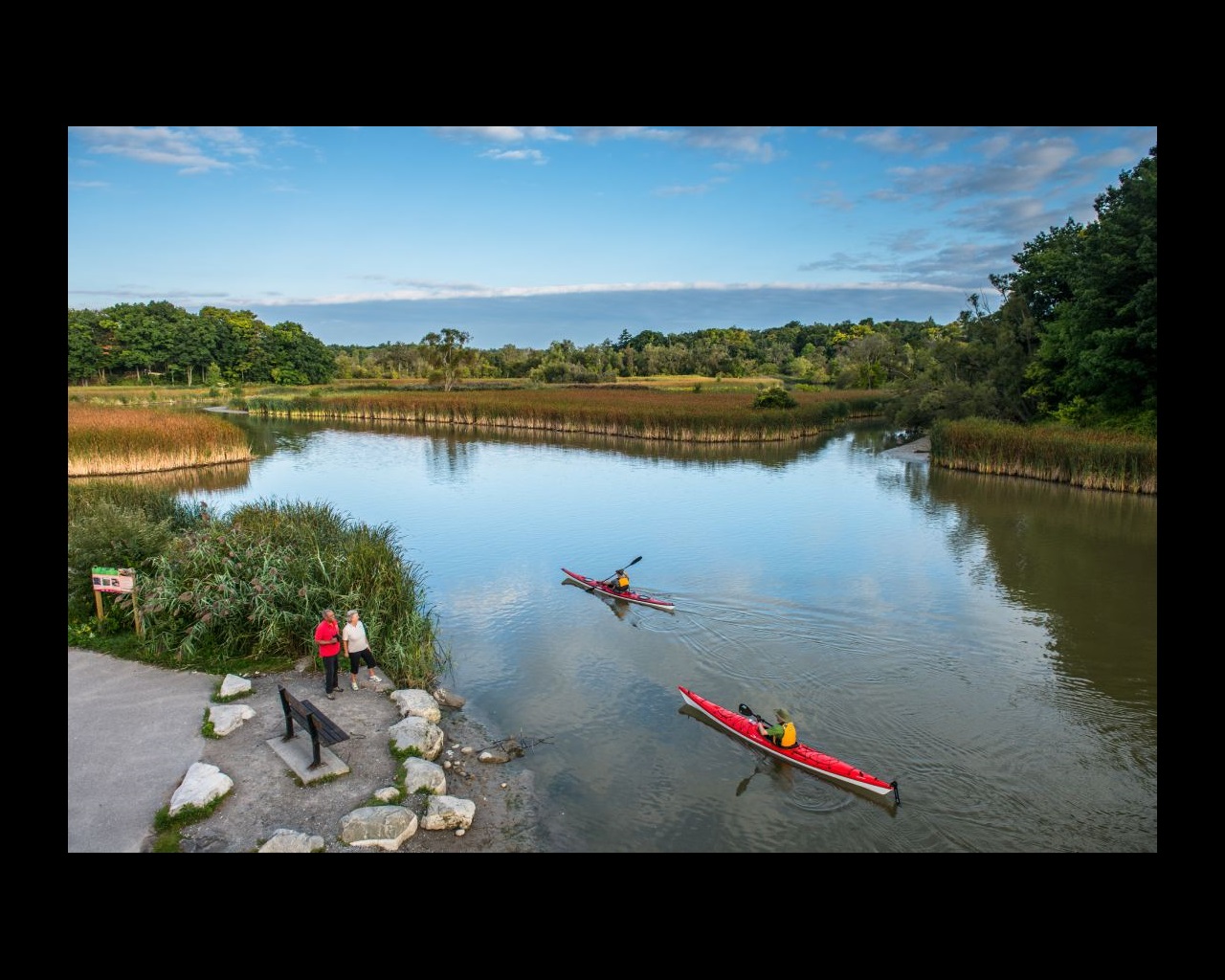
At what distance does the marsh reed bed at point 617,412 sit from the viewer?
41.1 m

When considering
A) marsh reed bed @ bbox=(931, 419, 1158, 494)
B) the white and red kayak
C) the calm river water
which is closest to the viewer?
the calm river water

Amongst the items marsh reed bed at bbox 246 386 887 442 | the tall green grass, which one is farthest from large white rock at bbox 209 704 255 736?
marsh reed bed at bbox 246 386 887 442

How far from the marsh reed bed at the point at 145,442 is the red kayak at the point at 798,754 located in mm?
24257

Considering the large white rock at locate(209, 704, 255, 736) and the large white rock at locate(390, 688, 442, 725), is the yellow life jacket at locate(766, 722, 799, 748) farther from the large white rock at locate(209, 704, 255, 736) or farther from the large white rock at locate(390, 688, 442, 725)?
the large white rock at locate(209, 704, 255, 736)

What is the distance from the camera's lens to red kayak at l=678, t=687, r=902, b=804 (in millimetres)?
8000

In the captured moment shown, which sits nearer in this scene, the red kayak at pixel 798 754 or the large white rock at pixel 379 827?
the large white rock at pixel 379 827

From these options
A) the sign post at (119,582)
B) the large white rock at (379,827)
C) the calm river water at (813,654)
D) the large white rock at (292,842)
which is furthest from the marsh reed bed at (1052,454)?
the sign post at (119,582)

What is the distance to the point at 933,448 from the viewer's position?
32.6 meters

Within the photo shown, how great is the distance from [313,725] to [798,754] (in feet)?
17.1

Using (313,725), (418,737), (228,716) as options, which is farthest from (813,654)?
(228,716)

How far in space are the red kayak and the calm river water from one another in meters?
0.14

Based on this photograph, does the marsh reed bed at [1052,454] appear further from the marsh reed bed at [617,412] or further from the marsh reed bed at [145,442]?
the marsh reed bed at [145,442]
